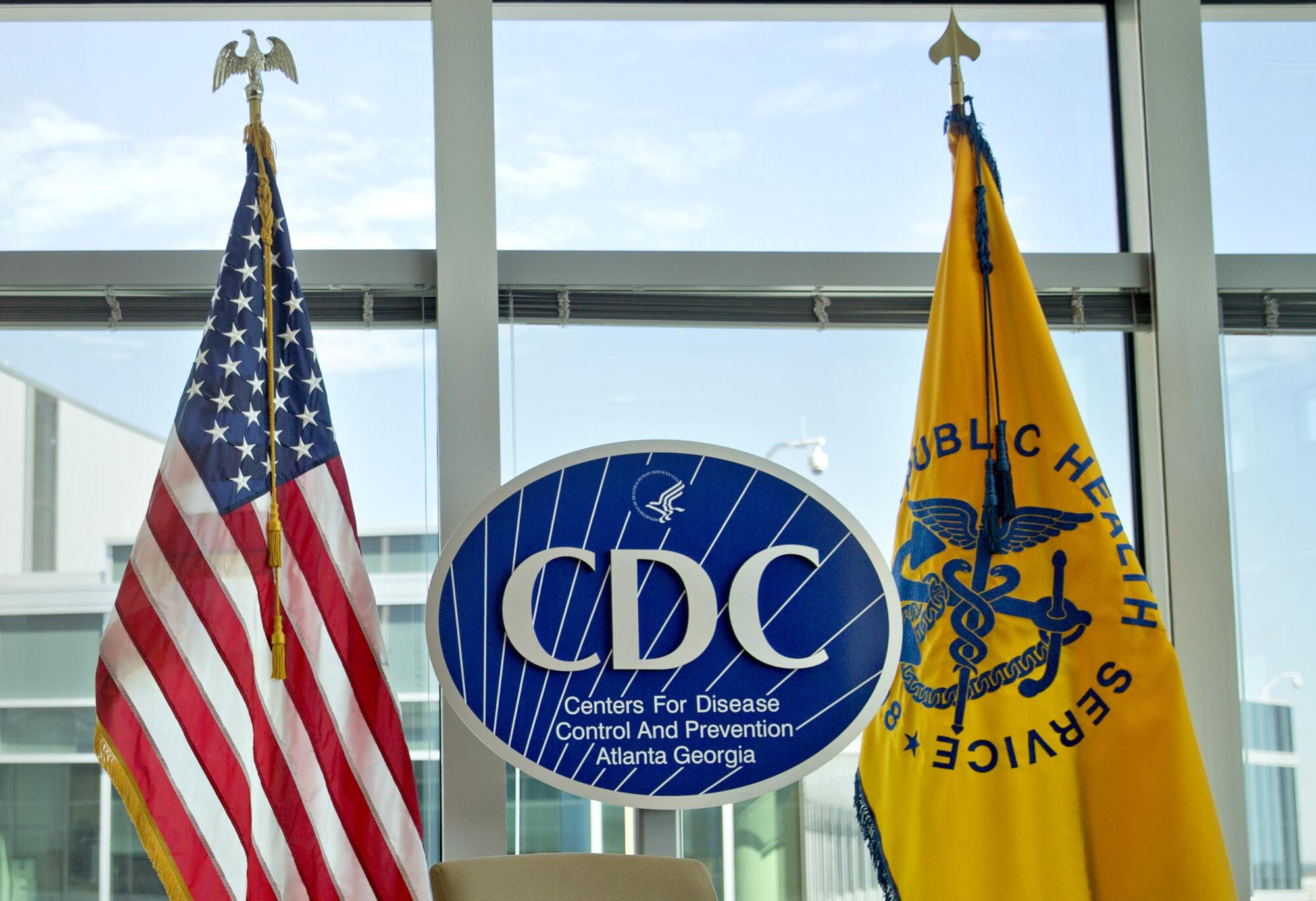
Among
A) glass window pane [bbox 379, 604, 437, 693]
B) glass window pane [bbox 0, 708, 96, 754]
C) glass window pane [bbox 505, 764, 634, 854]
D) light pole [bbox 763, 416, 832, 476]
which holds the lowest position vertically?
glass window pane [bbox 505, 764, 634, 854]

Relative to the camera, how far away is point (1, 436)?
2.77 m

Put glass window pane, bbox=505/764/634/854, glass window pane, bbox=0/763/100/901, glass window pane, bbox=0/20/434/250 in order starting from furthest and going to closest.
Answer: glass window pane, bbox=0/20/434/250 < glass window pane, bbox=505/764/634/854 < glass window pane, bbox=0/763/100/901

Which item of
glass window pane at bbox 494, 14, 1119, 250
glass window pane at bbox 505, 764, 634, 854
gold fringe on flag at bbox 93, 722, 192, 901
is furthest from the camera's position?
glass window pane at bbox 494, 14, 1119, 250

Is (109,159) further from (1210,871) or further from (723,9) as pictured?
(1210,871)

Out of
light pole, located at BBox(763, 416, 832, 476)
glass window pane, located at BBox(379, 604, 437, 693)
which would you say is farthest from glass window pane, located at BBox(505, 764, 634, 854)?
light pole, located at BBox(763, 416, 832, 476)

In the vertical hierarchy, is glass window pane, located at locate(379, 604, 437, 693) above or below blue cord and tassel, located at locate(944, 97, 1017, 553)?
below

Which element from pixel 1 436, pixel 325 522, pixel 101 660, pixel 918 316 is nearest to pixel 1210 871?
pixel 918 316

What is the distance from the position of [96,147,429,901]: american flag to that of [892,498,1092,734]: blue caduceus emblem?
3.25 feet

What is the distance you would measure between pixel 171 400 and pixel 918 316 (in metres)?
1.62

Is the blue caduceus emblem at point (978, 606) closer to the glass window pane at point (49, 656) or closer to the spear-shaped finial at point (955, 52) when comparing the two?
the spear-shaped finial at point (955, 52)

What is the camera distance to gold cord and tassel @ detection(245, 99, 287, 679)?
2350 millimetres

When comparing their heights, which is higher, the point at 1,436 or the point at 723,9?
the point at 723,9

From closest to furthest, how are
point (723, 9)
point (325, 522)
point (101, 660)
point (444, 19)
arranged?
1. point (101, 660)
2. point (325, 522)
3. point (444, 19)
4. point (723, 9)

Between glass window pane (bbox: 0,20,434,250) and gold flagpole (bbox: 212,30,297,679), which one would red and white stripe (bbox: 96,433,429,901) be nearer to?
gold flagpole (bbox: 212,30,297,679)
